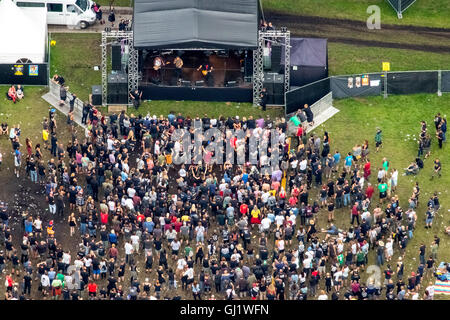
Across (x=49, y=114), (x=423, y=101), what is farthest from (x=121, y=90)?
(x=423, y=101)

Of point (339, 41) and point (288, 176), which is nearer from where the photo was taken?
point (288, 176)

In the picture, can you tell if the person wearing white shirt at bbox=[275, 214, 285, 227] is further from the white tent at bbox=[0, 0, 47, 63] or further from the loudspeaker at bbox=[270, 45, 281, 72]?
the white tent at bbox=[0, 0, 47, 63]

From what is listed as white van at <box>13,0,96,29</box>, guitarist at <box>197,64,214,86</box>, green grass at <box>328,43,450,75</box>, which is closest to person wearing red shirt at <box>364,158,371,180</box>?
green grass at <box>328,43,450,75</box>

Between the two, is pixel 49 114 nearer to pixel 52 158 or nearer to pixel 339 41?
pixel 52 158

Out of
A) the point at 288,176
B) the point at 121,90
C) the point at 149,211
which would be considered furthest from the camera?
the point at 121,90

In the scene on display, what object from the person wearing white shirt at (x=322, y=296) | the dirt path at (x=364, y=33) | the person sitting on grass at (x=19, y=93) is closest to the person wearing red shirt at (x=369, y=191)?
the person wearing white shirt at (x=322, y=296)

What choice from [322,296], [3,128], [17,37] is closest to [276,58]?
[17,37]

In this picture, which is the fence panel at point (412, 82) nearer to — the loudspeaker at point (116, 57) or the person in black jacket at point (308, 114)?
the person in black jacket at point (308, 114)
